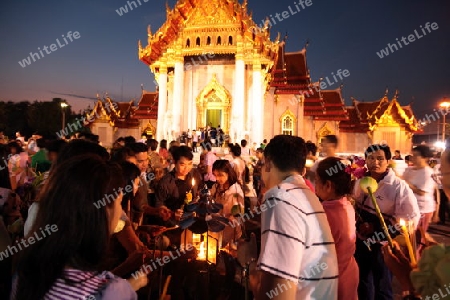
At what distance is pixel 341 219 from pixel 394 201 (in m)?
1.39

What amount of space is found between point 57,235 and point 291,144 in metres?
1.27

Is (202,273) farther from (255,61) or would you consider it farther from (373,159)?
(255,61)

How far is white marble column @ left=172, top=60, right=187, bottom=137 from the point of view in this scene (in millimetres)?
17688

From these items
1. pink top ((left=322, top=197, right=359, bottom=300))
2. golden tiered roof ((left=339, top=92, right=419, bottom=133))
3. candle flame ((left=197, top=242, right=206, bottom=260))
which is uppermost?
golden tiered roof ((left=339, top=92, right=419, bottom=133))

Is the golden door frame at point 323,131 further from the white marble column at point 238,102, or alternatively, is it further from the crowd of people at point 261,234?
the crowd of people at point 261,234

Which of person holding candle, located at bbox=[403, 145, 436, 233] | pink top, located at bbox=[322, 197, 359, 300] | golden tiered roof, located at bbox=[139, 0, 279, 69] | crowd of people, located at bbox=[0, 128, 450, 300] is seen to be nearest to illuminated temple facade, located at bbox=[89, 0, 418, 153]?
golden tiered roof, located at bbox=[139, 0, 279, 69]

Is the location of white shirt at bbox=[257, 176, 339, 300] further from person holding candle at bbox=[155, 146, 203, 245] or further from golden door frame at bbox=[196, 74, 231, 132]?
golden door frame at bbox=[196, 74, 231, 132]

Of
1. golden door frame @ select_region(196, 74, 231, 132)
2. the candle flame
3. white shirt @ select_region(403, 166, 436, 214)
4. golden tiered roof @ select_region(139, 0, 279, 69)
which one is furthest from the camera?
golden door frame @ select_region(196, 74, 231, 132)

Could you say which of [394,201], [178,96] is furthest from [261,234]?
[178,96]

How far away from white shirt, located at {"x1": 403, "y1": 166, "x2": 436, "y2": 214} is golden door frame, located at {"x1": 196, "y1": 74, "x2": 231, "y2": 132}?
1337 cm

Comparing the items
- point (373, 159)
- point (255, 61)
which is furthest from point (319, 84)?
point (373, 159)

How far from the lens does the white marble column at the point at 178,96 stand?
17688 millimetres

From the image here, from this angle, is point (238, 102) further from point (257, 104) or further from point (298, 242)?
point (298, 242)

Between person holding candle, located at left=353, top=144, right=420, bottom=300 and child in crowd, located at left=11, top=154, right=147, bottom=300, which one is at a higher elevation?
child in crowd, located at left=11, top=154, right=147, bottom=300
